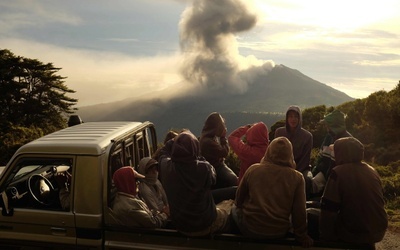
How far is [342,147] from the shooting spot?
3.76 meters

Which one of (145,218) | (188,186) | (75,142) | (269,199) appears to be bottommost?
(145,218)

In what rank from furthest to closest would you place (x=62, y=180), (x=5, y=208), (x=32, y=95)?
(x=32, y=95) → (x=62, y=180) → (x=5, y=208)

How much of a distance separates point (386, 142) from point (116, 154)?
96.7 ft

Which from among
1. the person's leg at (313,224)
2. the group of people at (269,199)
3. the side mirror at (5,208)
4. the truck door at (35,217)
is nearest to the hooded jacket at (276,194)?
the group of people at (269,199)

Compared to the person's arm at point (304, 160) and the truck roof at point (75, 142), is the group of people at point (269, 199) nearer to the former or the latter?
the truck roof at point (75, 142)

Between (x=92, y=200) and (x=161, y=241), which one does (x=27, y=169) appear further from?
(x=161, y=241)

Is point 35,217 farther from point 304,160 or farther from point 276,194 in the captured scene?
point 304,160

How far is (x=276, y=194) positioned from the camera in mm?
3652

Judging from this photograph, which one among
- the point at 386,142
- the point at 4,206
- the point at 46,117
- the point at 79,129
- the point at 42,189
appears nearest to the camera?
the point at 4,206

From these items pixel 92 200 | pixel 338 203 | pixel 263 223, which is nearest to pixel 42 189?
pixel 92 200

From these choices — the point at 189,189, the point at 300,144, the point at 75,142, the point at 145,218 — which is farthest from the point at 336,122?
the point at 75,142

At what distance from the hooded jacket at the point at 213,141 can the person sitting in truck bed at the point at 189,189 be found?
132cm

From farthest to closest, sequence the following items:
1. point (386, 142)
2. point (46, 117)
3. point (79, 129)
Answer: point (46, 117) < point (386, 142) < point (79, 129)

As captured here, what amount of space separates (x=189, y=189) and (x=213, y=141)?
153 cm
